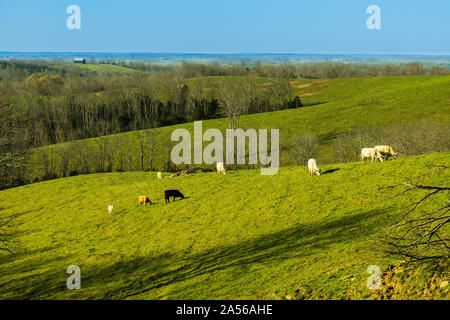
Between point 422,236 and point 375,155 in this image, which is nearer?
point 422,236

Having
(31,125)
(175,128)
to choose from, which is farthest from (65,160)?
(31,125)

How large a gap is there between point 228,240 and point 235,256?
2.56 metres

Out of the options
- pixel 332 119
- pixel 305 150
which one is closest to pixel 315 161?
pixel 305 150

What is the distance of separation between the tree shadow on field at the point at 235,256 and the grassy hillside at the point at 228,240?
7cm

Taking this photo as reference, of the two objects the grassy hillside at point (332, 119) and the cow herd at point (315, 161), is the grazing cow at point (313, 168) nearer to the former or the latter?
the cow herd at point (315, 161)

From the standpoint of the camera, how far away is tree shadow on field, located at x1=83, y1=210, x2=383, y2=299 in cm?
2058

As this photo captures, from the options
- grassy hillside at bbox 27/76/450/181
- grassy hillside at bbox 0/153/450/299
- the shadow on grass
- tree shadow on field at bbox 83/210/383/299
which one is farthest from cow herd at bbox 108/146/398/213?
grassy hillside at bbox 27/76/450/181

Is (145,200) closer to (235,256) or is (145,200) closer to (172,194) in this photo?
(172,194)

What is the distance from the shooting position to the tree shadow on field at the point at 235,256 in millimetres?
20578

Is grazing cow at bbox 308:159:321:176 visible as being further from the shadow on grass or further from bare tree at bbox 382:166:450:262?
the shadow on grass

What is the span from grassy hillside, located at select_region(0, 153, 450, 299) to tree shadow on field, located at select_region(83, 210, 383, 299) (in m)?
0.07

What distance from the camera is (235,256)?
72.1ft
